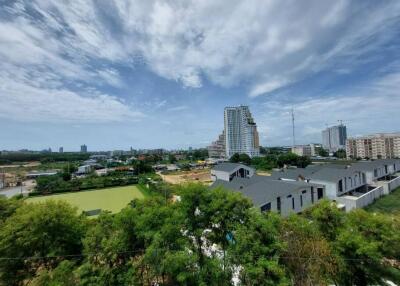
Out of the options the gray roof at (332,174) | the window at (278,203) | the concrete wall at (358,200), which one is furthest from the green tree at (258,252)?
the gray roof at (332,174)

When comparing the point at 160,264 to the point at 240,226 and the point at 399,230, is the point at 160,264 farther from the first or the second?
the point at 399,230

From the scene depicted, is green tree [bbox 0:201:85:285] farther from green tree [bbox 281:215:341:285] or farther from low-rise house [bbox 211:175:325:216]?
low-rise house [bbox 211:175:325:216]

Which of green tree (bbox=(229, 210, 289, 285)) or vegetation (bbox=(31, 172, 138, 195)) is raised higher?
green tree (bbox=(229, 210, 289, 285))

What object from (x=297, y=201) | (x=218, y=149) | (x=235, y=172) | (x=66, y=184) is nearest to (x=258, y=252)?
(x=297, y=201)

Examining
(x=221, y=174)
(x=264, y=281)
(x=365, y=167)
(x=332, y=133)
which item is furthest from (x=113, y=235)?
(x=332, y=133)

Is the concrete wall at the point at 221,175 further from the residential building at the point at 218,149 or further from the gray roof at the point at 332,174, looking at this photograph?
the residential building at the point at 218,149

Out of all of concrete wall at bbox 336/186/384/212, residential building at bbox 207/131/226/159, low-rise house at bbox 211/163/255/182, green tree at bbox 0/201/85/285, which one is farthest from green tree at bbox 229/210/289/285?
residential building at bbox 207/131/226/159
